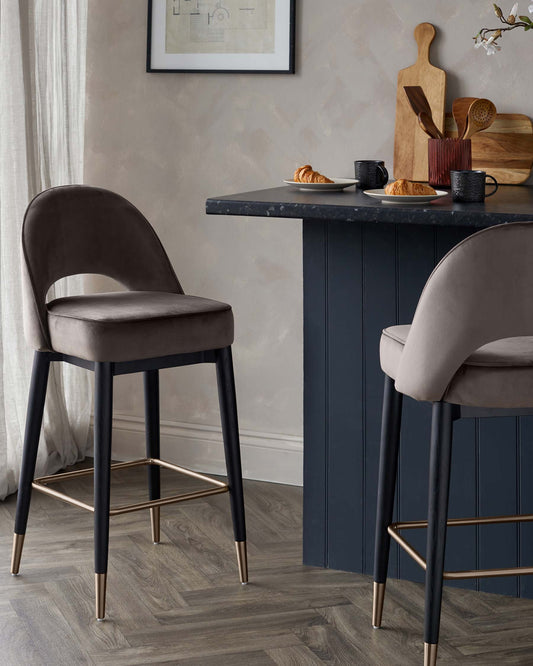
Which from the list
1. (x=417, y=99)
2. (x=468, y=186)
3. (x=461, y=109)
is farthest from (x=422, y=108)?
(x=468, y=186)

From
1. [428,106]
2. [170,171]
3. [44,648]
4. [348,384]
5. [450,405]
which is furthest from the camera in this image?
[170,171]

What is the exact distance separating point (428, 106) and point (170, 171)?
3.36ft

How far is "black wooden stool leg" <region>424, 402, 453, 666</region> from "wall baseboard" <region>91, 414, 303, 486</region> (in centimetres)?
153

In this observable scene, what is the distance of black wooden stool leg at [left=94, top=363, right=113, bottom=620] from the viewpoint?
239cm

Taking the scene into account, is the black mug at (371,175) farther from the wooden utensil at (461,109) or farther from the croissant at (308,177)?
the wooden utensil at (461,109)

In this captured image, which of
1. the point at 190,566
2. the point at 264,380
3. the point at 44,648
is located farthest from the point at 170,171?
the point at 44,648

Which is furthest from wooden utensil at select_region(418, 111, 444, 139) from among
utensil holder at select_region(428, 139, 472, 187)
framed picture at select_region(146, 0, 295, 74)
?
framed picture at select_region(146, 0, 295, 74)

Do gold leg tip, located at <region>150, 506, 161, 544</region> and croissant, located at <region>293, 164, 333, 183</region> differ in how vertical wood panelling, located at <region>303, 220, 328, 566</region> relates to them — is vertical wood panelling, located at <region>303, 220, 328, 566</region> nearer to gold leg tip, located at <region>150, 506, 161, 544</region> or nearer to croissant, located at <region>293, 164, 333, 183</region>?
croissant, located at <region>293, 164, 333, 183</region>

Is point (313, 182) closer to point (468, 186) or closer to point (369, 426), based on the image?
point (468, 186)

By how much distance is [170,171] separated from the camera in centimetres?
361

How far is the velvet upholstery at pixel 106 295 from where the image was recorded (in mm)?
2398

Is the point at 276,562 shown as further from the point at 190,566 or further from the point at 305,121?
the point at 305,121

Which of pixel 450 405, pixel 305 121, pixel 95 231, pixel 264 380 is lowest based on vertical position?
pixel 264 380

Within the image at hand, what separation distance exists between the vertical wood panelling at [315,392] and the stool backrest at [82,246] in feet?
1.29
